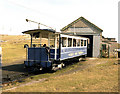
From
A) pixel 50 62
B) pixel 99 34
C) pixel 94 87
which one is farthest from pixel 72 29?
pixel 94 87

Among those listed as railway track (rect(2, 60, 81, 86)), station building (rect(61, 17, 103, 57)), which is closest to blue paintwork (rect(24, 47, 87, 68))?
railway track (rect(2, 60, 81, 86))

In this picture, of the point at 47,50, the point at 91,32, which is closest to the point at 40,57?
the point at 47,50

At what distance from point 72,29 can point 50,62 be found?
14195 mm

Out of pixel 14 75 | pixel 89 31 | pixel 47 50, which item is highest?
pixel 89 31

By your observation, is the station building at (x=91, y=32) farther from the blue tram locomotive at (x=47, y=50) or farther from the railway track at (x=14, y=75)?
the railway track at (x=14, y=75)

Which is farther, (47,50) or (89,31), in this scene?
(89,31)

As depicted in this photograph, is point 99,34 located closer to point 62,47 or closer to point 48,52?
point 62,47

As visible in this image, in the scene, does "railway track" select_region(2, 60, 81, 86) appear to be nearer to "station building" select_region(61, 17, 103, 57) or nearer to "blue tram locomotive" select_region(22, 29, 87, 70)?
"blue tram locomotive" select_region(22, 29, 87, 70)

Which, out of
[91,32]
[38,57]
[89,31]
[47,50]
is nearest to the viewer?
[47,50]

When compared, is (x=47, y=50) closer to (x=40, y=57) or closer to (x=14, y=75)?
(x=40, y=57)

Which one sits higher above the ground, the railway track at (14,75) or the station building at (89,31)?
the station building at (89,31)

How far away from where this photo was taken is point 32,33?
12453 millimetres

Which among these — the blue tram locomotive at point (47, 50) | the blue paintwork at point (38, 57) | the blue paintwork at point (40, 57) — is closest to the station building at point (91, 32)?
the blue tram locomotive at point (47, 50)

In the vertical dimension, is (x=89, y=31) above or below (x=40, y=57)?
above
